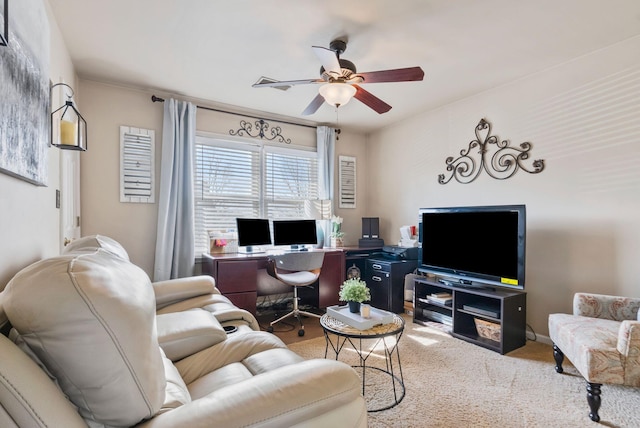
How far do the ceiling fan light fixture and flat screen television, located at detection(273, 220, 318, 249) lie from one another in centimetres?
192

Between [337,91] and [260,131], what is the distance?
6.46 ft

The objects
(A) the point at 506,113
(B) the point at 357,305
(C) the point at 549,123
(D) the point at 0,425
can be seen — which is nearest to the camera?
(D) the point at 0,425

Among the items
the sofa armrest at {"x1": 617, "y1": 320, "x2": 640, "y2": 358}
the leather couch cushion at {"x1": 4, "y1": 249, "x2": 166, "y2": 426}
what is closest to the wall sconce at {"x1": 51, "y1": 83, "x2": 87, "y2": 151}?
the leather couch cushion at {"x1": 4, "y1": 249, "x2": 166, "y2": 426}

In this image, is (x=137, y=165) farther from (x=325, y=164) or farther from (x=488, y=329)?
(x=488, y=329)

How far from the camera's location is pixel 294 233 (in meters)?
4.08

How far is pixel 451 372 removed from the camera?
94.1 inches

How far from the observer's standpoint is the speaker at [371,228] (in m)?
4.43

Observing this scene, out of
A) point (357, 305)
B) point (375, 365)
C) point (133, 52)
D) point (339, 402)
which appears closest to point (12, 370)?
point (339, 402)

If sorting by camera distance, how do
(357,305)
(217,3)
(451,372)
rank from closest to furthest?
(217,3)
(357,305)
(451,372)

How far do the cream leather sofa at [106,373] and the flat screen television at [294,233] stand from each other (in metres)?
Result: 2.90

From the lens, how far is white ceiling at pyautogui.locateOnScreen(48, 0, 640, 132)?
2061 mm

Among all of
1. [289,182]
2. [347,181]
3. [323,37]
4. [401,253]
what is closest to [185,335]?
[323,37]

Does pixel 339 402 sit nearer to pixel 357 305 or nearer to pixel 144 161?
pixel 357 305

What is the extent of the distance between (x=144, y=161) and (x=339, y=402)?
3281mm
